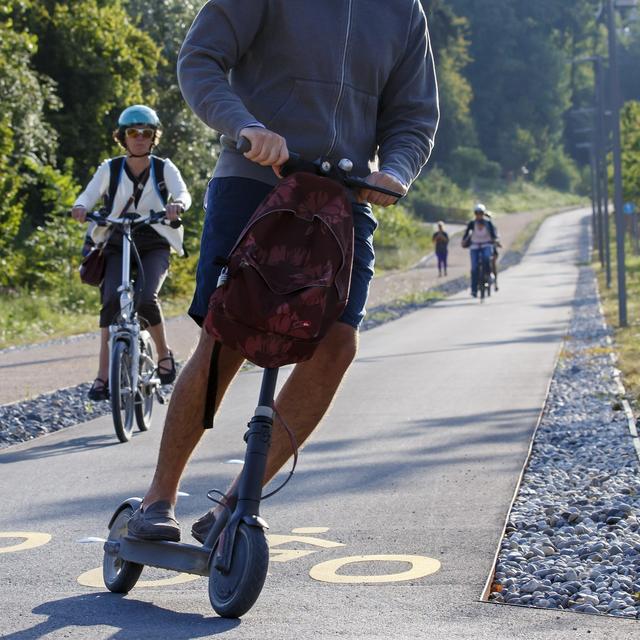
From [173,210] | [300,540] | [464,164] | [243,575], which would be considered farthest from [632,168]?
[464,164]

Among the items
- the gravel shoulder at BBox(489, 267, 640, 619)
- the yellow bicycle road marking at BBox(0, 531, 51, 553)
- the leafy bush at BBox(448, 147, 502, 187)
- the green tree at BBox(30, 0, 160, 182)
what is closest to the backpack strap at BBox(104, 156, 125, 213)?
the gravel shoulder at BBox(489, 267, 640, 619)

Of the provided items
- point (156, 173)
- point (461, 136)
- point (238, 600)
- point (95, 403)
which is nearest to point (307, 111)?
point (238, 600)

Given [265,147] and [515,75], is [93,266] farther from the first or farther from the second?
[515,75]

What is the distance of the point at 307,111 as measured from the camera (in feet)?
13.1

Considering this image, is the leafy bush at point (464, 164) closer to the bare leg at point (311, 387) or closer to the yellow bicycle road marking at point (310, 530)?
the yellow bicycle road marking at point (310, 530)

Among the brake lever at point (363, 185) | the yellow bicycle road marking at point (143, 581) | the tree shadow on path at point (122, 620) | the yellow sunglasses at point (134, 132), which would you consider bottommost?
the yellow bicycle road marking at point (143, 581)

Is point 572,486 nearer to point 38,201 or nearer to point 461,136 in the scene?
point 38,201

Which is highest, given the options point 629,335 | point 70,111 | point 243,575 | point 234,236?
point 70,111

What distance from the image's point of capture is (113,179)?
851cm

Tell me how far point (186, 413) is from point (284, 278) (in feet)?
1.86

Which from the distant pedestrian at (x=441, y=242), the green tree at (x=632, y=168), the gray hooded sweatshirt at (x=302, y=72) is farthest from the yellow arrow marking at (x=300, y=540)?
the green tree at (x=632, y=168)

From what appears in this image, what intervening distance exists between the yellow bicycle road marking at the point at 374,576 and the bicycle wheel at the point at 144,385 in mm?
3967

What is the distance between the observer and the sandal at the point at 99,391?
8.57 metres

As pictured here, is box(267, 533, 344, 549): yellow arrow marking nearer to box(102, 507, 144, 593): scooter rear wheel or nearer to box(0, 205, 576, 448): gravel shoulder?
box(102, 507, 144, 593): scooter rear wheel
